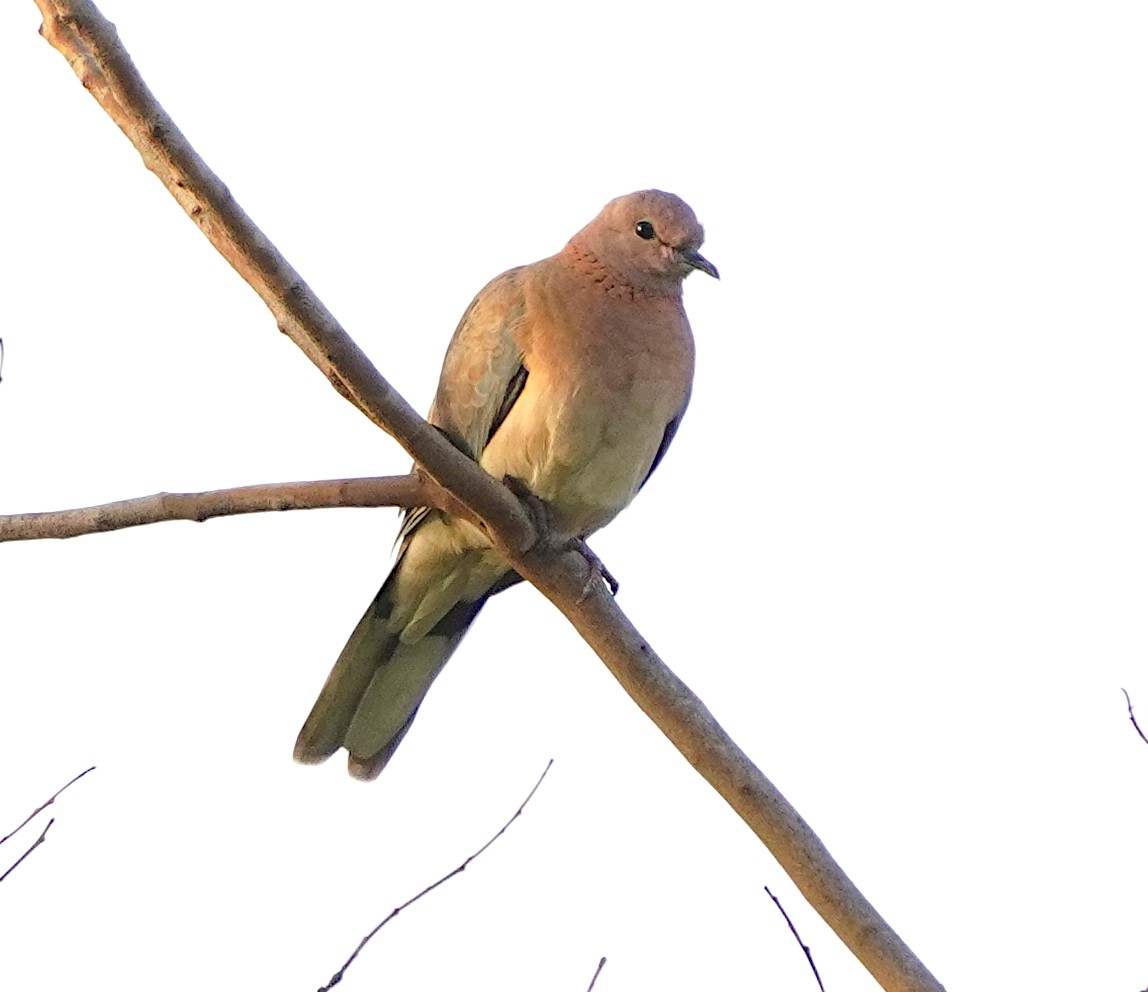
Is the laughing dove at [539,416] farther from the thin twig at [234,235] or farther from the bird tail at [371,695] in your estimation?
the thin twig at [234,235]

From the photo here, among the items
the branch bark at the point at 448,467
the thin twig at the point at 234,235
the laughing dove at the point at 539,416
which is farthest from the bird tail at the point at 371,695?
the thin twig at the point at 234,235

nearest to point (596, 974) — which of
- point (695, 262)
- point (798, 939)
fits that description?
point (798, 939)

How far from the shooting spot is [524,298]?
4730 mm

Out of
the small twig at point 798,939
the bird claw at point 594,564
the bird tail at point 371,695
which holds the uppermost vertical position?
the bird tail at point 371,695

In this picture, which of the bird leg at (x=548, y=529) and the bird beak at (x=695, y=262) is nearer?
the bird leg at (x=548, y=529)

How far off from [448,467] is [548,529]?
0.85 metres

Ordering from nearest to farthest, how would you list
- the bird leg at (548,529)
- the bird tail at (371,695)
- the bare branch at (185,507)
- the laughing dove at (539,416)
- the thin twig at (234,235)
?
the thin twig at (234,235), the bare branch at (185,507), the bird leg at (548,529), the laughing dove at (539,416), the bird tail at (371,695)

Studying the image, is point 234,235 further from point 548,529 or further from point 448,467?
point 548,529

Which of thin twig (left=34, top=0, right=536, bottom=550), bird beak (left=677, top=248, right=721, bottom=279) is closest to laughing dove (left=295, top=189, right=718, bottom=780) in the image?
bird beak (left=677, top=248, right=721, bottom=279)

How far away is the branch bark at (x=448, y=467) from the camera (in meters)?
3.03

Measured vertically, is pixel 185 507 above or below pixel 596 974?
above

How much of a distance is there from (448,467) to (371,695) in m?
1.60

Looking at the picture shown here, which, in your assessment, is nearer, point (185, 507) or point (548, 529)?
point (185, 507)

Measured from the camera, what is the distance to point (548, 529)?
436cm
